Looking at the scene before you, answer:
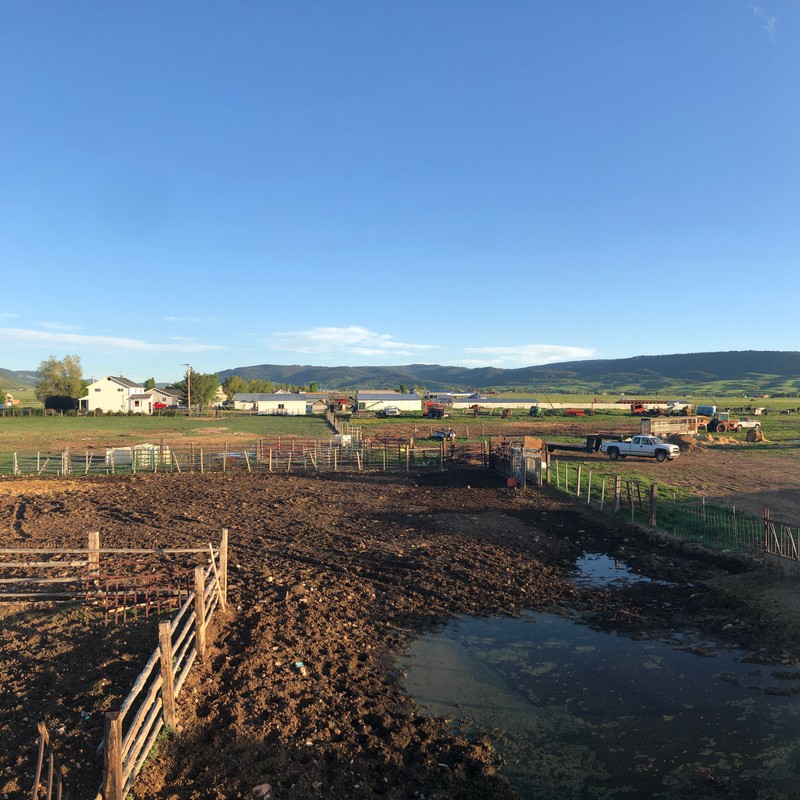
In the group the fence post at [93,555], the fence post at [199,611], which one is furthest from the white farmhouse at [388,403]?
the fence post at [199,611]

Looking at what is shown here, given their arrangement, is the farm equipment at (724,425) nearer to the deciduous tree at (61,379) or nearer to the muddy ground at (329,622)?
the muddy ground at (329,622)

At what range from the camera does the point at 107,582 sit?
42.4 feet

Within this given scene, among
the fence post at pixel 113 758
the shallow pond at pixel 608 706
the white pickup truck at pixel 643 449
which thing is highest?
the fence post at pixel 113 758

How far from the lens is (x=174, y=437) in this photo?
6109 centimetres

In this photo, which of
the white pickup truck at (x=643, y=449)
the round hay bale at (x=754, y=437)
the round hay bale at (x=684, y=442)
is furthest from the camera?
the round hay bale at (x=754, y=437)

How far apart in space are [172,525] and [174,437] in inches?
1701

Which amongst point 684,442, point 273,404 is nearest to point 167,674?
point 684,442

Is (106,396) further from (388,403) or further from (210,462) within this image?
(210,462)

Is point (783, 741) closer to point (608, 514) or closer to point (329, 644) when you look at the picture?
point (329, 644)

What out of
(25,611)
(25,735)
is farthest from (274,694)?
(25,611)

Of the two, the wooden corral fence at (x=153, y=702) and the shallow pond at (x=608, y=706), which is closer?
the wooden corral fence at (x=153, y=702)

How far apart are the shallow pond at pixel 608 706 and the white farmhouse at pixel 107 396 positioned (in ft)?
334

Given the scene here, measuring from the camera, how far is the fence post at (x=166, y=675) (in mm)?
7781

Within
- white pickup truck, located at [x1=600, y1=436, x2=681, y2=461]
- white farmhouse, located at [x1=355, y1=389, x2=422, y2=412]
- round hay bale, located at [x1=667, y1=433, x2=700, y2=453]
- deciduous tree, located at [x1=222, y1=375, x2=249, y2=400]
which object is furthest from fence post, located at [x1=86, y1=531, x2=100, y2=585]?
deciduous tree, located at [x1=222, y1=375, x2=249, y2=400]
